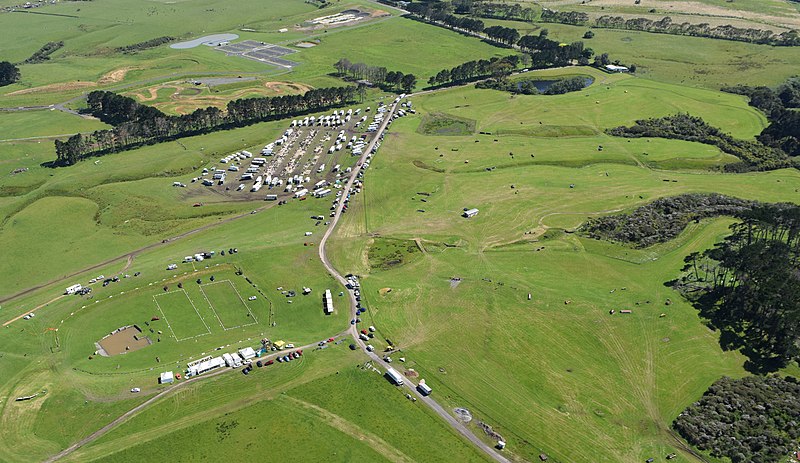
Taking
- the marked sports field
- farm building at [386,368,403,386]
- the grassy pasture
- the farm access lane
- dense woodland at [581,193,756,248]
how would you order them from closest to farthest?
the farm access lane → the grassy pasture → farm building at [386,368,403,386] → the marked sports field → dense woodland at [581,193,756,248]

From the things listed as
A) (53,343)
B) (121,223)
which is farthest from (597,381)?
(121,223)

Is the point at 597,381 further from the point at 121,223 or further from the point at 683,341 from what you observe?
the point at 121,223

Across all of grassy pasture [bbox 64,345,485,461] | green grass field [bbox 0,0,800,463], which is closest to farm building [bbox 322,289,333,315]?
green grass field [bbox 0,0,800,463]

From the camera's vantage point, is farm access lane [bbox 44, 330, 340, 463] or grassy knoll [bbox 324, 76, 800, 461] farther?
grassy knoll [bbox 324, 76, 800, 461]

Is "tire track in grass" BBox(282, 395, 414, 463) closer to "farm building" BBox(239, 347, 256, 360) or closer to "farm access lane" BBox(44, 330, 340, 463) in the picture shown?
"farm building" BBox(239, 347, 256, 360)

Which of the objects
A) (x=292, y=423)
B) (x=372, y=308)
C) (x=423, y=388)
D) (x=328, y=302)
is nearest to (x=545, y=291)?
(x=372, y=308)
